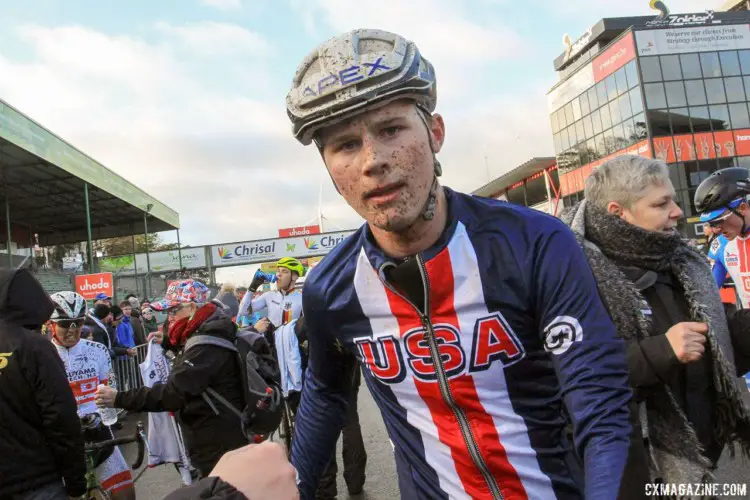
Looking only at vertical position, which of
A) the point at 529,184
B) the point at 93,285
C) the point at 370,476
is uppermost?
the point at 529,184

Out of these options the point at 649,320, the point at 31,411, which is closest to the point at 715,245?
the point at 649,320

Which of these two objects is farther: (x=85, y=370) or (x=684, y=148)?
(x=684, y=148)

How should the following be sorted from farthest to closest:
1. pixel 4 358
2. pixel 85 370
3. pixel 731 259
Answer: pixel 731 259
pixel 85 370
pixel 4 358

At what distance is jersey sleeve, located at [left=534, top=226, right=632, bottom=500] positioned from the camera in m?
1.37

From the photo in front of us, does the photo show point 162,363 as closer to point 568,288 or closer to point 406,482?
point 406,482

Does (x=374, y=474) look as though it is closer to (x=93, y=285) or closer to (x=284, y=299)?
(x=284, y=299)

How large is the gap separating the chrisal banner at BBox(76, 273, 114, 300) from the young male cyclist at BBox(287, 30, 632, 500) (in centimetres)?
1533

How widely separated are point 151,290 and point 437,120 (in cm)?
2514

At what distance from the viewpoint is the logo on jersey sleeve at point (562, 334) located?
149cm

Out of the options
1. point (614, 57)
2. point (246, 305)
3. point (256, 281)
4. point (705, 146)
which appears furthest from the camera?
point (614, 57)

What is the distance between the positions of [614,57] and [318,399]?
37.9 m

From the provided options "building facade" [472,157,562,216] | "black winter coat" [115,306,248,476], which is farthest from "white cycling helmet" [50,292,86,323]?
"building facade" [472,157,562,216]

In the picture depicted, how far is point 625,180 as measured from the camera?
2748mm

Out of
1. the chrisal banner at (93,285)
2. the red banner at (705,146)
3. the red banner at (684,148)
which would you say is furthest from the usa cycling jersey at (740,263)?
the red banner at (705,146)
